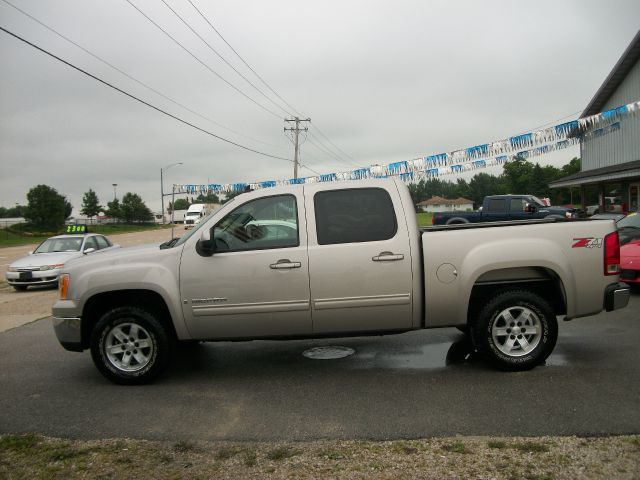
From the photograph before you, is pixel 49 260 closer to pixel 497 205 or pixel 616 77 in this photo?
pixel 497 205

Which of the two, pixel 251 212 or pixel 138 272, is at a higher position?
pixel 251 212

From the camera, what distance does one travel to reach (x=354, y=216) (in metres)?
5.25

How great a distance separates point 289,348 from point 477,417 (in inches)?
117

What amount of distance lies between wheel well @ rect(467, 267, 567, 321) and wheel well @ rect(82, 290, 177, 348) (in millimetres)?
3130

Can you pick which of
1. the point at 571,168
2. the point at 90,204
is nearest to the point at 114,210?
the point at 90,204

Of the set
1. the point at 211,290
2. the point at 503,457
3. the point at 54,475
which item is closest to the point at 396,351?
the point at 211,290

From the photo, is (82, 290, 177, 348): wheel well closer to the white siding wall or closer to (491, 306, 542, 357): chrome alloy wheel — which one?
(491, 306, 542, 357): chrome alloy wheel

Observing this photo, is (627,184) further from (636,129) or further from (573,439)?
(573,439)

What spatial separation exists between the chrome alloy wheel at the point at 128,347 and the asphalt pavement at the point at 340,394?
0.85 ft

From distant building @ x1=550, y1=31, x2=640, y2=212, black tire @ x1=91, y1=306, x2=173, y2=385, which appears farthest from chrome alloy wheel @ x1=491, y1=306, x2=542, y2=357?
distant building @ x1=550, y1=31, x2=640, y2=212

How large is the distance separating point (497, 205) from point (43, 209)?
5624 centimetres

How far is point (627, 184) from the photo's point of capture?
25.6m

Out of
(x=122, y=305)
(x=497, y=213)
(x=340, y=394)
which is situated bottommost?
(x=340, y=394)

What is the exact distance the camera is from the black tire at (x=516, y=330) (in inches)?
202
